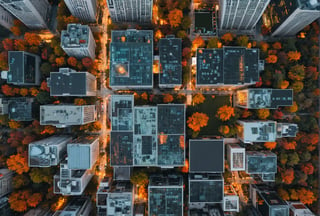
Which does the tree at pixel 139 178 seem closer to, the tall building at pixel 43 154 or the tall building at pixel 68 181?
the tall building at pixel 68 181

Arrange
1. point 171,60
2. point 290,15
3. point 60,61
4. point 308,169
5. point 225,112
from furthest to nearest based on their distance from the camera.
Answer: point 308,169 → point 225,112 → point 60,61 → point 171,60 → point 290,15

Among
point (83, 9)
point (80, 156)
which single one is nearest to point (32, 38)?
point (83, 9)

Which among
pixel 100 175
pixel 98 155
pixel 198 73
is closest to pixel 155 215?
pixel 100 175

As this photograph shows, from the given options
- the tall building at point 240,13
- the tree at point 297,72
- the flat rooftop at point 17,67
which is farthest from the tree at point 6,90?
the tree at point 297,72

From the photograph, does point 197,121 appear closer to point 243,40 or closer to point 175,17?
point 243,40

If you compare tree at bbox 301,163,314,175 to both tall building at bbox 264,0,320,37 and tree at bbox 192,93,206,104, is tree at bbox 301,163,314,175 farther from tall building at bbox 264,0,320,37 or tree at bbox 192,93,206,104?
tall building at bbox 264,0,320,37

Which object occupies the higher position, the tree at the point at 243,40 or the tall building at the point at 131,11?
the tall building at the point at 131,11

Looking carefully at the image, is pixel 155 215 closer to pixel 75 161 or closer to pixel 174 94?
pixel 75 161
